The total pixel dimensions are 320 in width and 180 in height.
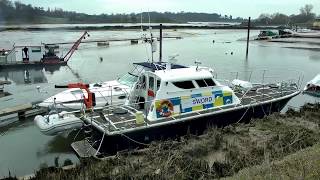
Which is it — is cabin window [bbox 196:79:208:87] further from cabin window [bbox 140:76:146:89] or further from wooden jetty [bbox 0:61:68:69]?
wooden jetty [bbox 0:61:68:69]

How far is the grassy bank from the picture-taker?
27.9 ft

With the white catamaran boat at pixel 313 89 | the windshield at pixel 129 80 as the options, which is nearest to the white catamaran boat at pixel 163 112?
the windshield at pixel 129 80

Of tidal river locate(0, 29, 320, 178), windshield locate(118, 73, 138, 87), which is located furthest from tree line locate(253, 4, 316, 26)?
windshield locate(118, 73, 138, 87)

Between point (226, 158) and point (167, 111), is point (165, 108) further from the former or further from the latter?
point (226, 158)

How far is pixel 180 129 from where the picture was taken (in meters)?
13.2

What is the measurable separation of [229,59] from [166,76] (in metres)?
28.0

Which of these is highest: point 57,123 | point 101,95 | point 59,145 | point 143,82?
point 143,82

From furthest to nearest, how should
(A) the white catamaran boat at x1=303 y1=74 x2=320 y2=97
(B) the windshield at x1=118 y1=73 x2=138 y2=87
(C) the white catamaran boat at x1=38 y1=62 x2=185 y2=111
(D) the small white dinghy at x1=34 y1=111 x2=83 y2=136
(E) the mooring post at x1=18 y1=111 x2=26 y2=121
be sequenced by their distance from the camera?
(A) the white catamaran boat at x1=303 y1=74 x2=320 y2=97 → (B) the windshield at x1=118 y1=73 x2=138 y2=87 → (E) the mooring post at x1=18 y1=111 x2=26 y2=121 → (C) the white catamaran boat at x1=38 y1=62 x2=185 y2=111 → (D) the small white dinghy at x1=34 y1=111 x2=83 y2=136

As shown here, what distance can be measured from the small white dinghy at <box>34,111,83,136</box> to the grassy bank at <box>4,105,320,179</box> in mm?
2191

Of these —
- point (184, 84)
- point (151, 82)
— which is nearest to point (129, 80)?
point (151, 82)

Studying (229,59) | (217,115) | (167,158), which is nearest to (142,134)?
(167,158)

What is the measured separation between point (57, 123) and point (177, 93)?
4070 millimetres

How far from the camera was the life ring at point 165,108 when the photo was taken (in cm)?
1291

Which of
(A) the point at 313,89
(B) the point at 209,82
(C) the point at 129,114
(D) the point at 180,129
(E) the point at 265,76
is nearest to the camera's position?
(D) the point at 180,129
